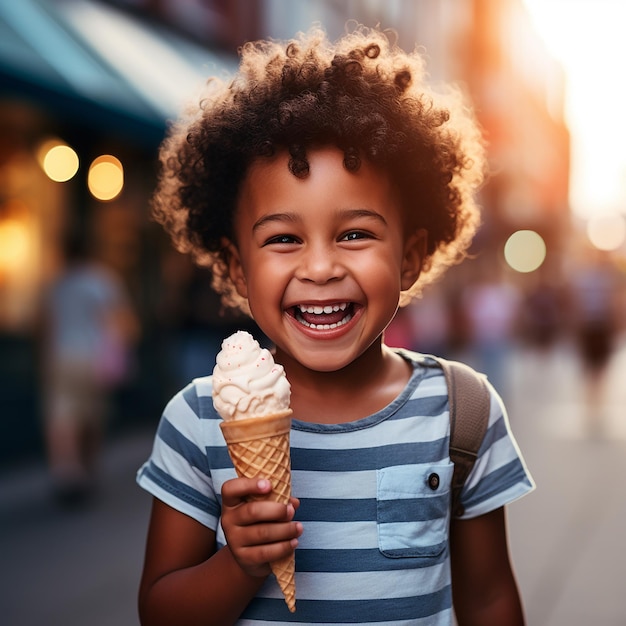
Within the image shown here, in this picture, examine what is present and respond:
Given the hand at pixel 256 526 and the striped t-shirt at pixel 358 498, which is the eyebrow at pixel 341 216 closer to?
the striped t-shirt at pixel 358 498

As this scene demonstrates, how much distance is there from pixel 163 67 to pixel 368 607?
9884 mm

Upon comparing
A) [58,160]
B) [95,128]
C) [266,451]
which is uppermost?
[95,128]

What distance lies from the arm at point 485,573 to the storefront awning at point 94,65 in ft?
19.3

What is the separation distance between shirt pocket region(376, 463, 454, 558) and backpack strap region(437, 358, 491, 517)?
0.15 feet

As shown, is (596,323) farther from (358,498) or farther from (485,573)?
(358,498)

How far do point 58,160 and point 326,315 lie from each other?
846 centimetres

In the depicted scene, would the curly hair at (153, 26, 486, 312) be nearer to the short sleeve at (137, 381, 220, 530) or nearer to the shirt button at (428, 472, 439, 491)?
the short sleeve at (137, 381, 220, 530)

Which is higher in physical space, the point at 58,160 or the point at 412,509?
the point at 58,160

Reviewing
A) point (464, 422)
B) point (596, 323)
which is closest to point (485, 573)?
point (464, 422)

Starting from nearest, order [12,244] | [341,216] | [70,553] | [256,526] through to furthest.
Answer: [256,526] < [341,216] < [70,553] < [12,244]

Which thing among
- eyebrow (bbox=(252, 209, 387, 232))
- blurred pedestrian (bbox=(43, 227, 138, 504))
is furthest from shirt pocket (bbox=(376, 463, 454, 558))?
blurred pedestrian (bbox=(43, 227, 138, 504))

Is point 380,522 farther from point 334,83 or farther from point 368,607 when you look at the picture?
point 334,83

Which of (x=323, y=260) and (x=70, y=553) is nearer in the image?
(x=323, y=260)

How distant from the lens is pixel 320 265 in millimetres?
1931
